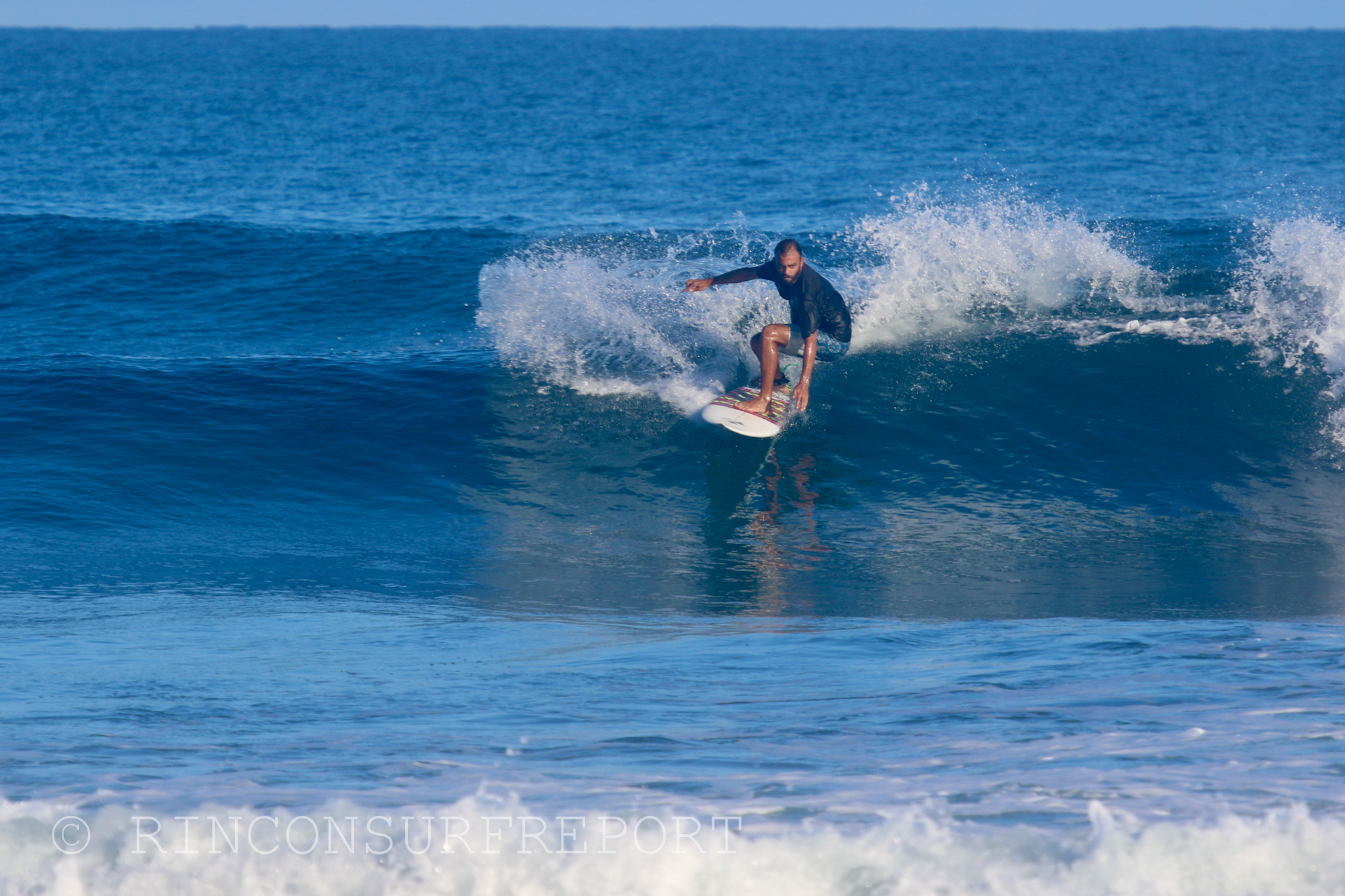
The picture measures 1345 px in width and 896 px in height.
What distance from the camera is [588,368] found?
37.3 feet

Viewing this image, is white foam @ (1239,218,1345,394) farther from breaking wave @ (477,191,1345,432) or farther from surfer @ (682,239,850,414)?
surfer @ (682,239,850,414)

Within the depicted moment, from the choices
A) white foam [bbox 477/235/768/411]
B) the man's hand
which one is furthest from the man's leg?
white foam [bbox 477/235/768/411]

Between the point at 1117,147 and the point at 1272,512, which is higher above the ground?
the point at 1117,147

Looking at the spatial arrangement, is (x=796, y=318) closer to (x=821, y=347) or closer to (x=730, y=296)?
(x=821, y=347)

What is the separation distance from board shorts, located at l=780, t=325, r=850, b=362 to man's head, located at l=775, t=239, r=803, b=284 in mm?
506

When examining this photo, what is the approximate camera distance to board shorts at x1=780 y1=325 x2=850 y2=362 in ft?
31.1

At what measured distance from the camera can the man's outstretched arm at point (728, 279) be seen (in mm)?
9211

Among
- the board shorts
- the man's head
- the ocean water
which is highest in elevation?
the man's head

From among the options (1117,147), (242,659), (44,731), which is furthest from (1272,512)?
(1117,147)

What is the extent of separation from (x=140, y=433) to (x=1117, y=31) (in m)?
196

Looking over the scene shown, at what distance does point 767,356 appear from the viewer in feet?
30.9

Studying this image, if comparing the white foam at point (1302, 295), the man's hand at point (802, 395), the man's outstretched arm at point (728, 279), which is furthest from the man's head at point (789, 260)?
the white foam at point (1302, 295)

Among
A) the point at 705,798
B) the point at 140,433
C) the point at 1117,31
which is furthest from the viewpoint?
the point at 1117,31

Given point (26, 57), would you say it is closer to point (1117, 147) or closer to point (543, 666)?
point (1117, 147)
